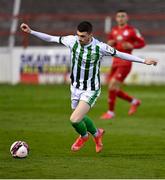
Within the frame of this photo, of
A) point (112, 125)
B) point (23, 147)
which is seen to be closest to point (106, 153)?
point (23, 147)

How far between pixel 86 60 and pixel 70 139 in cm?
215

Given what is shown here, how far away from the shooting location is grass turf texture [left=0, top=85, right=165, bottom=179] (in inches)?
409

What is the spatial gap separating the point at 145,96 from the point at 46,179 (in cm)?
1329

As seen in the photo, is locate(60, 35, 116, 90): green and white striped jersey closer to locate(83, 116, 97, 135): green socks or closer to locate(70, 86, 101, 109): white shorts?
locate(70, 86, 101, 109): white shorts

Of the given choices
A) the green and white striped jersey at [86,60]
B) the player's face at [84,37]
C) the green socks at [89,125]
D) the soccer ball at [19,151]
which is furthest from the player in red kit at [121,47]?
the soccer ball at [19,151]

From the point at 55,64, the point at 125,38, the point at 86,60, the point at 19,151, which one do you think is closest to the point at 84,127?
the point at 86,60

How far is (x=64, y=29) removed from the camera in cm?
2950

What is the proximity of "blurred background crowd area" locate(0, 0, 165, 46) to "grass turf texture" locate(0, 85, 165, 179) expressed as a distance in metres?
5.90

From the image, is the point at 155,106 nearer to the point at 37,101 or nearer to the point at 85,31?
the point at 37,101

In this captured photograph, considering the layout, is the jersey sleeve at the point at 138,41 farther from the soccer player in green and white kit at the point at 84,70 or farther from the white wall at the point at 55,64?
the white wall at the point at 55,64

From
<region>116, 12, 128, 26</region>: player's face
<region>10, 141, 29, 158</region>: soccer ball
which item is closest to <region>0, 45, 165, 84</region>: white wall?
<region>116, 12, 128, 26</region>: player's face

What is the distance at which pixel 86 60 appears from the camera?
1220 cm

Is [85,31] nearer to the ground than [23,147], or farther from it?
farther from it

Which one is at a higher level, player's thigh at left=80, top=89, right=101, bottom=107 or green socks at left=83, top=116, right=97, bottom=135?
player's thigh at left=80, top=89, right=101, bottom=107
